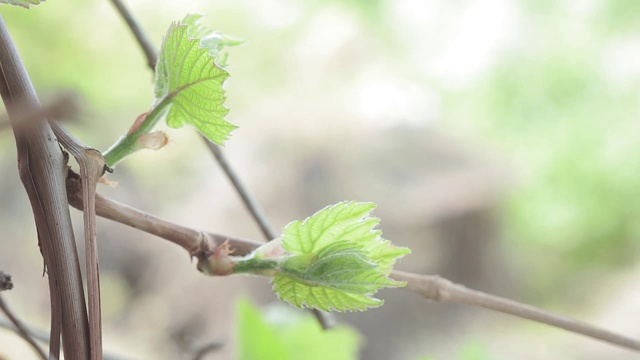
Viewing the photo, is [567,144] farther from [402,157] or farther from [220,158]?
[220,158]

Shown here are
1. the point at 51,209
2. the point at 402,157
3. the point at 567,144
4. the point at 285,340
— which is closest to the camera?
the point at 51,209

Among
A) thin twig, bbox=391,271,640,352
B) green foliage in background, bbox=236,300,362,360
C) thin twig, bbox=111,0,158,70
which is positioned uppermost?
thin twig, bbox=111,0,158,70

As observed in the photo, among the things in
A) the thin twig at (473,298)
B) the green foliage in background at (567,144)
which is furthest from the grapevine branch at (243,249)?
the green foliage in background at (567,144)

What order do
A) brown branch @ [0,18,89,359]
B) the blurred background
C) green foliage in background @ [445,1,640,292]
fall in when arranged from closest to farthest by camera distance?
1. brown branch @ [0,18,89,359]
2. the blurred background
3. green foliage in background @ [445,1,640,292]

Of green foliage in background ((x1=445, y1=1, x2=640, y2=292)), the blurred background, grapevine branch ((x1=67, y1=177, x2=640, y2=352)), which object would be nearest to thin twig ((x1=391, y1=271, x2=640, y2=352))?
grapevine branch ((x1=67, y1=177, x2=640, y2=352))

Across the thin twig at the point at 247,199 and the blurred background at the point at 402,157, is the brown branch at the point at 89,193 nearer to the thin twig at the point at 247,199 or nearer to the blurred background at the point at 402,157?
the thin twig at the point at 247,199

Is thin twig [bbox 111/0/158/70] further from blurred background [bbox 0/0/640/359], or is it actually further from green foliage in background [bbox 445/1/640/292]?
green foliage in background [bbox 445/1/640/292]

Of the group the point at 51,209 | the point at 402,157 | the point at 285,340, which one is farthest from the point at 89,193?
the point at 402,157
